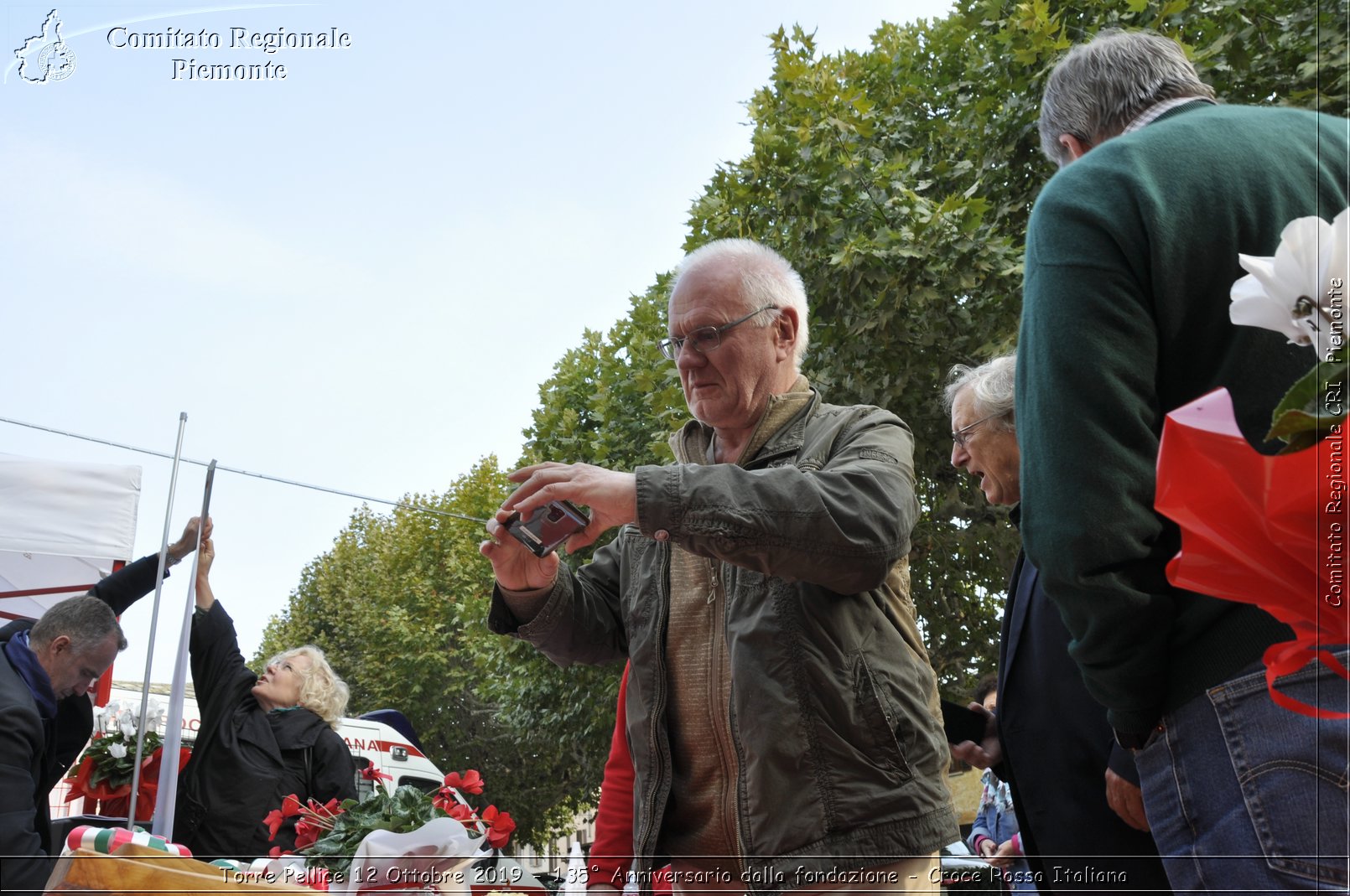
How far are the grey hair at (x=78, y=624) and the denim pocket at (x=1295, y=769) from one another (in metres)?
4.90

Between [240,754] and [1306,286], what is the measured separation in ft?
17.9

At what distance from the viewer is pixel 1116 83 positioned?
6.31 ft

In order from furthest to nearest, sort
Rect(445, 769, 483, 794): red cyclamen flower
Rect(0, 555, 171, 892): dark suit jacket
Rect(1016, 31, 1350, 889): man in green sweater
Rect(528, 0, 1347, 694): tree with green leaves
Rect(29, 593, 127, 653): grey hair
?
Rect(528, 0, 1347, 694): tree with green leaves, Rect(29, 593, 127, 653): grey hair, Rect(0, 555, 171, 892): dark suit jacket, Rect(445, 769, 483, 794): red cyclamen flower, Rect(1016, 31, 1350, 889): man in green sweater

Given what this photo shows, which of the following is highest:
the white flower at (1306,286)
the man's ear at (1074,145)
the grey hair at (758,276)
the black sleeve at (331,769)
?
the man's ear at (1074,145)

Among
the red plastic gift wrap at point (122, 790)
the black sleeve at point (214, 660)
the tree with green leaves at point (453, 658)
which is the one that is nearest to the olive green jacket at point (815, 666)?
the black sleeve at point (214, 660)

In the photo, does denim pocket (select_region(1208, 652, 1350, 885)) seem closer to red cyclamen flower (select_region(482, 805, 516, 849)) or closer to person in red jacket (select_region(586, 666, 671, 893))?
person in red jacket (select_region(586, 666, 671, 893))

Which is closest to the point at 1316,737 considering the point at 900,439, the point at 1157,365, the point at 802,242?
the point at 1157,365

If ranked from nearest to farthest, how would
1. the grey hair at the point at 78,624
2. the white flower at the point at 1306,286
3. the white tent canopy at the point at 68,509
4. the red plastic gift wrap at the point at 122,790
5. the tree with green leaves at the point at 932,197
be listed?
the white flower at the point at 1306,286
the grey hair at the point at 78,624
the white tent canopy at the point at 68,509
the red plastic gift wrap at the point at 122,790
the tree with green leaves at the point at 932,197

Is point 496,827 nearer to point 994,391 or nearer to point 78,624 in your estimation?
point 994,391

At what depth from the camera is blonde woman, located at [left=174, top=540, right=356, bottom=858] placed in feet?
17.6

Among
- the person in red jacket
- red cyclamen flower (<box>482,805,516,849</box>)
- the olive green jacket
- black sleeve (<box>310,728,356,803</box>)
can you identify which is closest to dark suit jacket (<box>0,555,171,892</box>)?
black sleeve (<box>310,728,356,803</box>)

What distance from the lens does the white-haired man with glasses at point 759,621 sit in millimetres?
2082

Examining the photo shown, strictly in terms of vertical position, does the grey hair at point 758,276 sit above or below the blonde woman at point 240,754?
above

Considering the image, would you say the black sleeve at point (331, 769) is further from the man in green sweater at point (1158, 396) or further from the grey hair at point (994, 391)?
the man in green sweater at point (1158, 396)
